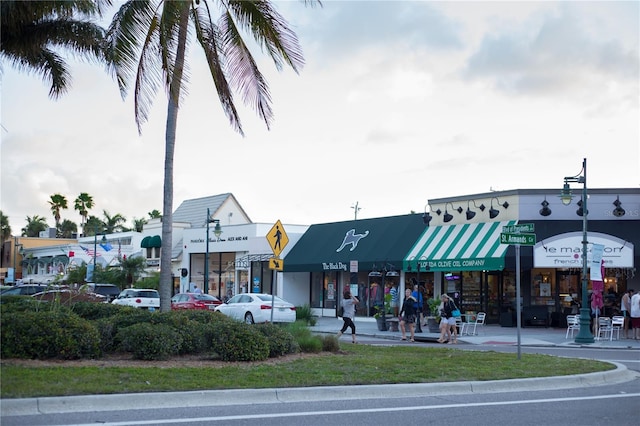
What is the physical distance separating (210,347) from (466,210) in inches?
869

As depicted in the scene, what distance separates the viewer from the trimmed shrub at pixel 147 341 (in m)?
13.6

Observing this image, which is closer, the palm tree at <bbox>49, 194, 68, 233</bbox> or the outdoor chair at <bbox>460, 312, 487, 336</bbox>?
the outdoor chair at <bbox>460, 312, 487, 336</bbox>

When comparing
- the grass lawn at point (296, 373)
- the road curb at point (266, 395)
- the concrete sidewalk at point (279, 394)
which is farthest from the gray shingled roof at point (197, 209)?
the road curb at point (266, 395)

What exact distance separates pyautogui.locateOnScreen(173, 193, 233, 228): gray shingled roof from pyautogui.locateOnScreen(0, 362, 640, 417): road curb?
4556 centimetres

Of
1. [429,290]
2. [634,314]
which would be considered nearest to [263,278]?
[429,290]

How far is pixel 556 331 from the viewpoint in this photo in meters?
30.4

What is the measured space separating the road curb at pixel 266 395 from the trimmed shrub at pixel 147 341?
295 cm

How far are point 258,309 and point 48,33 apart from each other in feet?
53.2

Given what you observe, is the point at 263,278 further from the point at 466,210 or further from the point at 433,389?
the point at 433,389

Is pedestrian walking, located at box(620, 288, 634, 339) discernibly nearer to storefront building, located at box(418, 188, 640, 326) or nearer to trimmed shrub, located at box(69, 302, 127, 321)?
storefront building, located at box(418, 188, 640, 326)

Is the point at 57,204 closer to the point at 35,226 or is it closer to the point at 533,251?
the point at 35,226

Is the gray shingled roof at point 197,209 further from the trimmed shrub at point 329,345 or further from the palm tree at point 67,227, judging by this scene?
the palm tree at point 67,227

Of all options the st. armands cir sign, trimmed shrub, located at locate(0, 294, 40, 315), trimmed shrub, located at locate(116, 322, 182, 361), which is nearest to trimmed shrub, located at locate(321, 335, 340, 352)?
trimmed shrub, located at locate(116, 322, 182, 361)

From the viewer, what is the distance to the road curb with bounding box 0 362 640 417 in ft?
32.2
